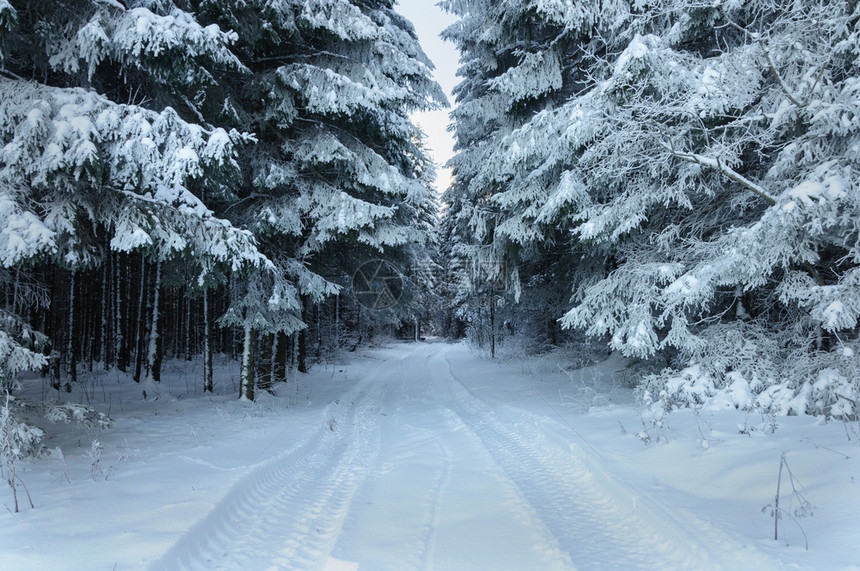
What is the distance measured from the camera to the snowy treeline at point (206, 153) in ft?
15.1

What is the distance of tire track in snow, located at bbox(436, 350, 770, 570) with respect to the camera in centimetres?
311

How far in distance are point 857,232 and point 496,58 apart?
27.8 ft

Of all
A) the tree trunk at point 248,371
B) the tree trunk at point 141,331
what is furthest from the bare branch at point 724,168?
the tree trunk at point 141,331

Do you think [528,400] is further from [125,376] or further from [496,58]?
[125,376]

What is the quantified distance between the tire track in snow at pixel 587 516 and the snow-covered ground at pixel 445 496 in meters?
0.02

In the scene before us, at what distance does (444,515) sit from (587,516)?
1285mm

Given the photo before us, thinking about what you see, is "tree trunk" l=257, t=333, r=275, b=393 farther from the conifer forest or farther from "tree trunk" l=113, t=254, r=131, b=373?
"tree trunk" l=113, t=254, r=131, b=373

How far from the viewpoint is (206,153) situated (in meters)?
5.28

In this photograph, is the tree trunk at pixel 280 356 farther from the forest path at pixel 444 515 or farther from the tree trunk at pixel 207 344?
the forest path at pixel 444 515

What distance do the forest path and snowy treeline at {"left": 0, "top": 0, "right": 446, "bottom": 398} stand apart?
2.65m

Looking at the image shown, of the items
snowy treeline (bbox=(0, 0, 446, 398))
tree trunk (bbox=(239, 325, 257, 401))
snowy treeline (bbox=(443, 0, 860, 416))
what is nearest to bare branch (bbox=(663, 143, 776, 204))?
snowy treeline (bbox=(443, 0, 860, 416))

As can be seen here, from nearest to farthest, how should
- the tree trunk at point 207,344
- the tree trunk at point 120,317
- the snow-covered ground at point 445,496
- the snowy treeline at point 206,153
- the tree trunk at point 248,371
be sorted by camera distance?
the snow-covered ground at point 445,496
the snowy treeline at point 206,153
the tree trunk at point 248,371
the tree trunk at point 207,344
the tree trunk at point 120,317

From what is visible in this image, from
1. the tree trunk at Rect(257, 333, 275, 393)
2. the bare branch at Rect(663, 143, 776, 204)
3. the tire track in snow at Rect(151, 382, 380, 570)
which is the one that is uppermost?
the bare branch at Rect(663, 143, 776, 204)

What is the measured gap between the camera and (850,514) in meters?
3.08
